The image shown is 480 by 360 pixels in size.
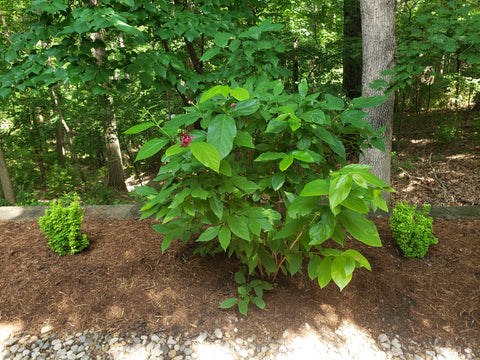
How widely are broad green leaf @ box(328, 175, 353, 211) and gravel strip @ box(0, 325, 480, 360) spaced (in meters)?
1.15

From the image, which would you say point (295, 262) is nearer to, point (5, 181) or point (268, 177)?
point (268, 177)

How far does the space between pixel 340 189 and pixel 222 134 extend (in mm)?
509

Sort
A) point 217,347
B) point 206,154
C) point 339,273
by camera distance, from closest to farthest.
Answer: point 206,154
point 339,273
point 217,347

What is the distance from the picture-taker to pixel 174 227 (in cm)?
186

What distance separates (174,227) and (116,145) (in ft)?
21.1

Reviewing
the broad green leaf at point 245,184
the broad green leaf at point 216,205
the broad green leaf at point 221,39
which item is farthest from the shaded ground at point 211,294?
the broad green leaf at point 221,39

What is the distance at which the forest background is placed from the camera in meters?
2.23

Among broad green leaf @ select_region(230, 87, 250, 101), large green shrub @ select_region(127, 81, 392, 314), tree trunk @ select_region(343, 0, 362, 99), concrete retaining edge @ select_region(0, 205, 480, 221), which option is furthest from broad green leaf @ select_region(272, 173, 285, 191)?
tree trunk @ select_region(343, 0, 362, 99)

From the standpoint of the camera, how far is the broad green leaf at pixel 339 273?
1.30 metres

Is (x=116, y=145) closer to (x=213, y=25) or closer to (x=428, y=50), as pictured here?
(x=213, y=25)

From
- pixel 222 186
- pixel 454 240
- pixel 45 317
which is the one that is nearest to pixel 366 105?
pixel 222 186

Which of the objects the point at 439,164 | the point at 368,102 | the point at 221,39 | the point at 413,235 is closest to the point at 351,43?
the point at 439,164

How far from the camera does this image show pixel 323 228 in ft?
3.99

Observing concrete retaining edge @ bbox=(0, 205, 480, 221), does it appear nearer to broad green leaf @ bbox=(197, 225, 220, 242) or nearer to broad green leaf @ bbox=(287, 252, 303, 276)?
broad green leaf @ bbox=(287, 252, 303, 276)
